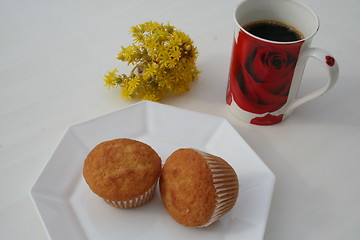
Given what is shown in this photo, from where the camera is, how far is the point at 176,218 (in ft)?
2.61

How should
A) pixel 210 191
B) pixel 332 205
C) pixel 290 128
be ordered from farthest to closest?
pixel 290 128 < pixel 332 205 < pixel 210 191

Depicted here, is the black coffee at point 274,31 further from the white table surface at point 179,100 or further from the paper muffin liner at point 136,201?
the paper muffin liner at point 136,201

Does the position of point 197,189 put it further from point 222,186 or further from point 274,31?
point 274,31

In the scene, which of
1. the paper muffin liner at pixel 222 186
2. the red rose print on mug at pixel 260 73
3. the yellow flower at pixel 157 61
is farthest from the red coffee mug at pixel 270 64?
the paper muffin liner at pixel 222 186

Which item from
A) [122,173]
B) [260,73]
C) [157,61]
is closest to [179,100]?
[157,61]

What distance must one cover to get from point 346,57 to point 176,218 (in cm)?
78

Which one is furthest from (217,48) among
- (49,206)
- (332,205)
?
(49,206)

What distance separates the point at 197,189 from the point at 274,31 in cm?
46

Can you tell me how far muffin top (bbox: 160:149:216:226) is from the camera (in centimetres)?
77

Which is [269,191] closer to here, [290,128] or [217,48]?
[290,128]

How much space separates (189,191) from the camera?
0.78m

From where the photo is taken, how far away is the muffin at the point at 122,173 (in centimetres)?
80

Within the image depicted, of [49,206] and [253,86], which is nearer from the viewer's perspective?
[49,206]

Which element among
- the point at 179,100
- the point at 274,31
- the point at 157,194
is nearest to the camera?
the point at 157,194
